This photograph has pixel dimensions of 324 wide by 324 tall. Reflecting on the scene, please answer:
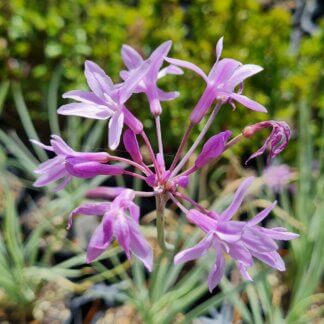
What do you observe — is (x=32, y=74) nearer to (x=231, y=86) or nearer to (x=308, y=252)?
(x=308, y=252)

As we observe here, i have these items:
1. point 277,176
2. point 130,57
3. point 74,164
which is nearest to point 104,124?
point 277,176

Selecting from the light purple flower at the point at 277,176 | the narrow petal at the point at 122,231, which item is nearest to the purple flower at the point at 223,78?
the narrow petal at the point at 122,231

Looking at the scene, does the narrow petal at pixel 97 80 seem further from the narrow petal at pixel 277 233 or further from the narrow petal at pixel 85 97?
the narrow petal at pixel 277 233

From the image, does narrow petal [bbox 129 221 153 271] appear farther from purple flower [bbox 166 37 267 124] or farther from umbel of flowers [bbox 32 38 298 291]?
purple flower [bbox 166 37 267 124]

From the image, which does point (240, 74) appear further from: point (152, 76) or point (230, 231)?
point (230, 231)

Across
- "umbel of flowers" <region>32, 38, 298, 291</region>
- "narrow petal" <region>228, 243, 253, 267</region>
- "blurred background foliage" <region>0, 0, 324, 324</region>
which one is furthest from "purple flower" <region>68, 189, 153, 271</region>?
"blurred background foliage" <region>0, 0, 324, 324</region>

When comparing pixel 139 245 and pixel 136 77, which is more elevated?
pixel 136 77

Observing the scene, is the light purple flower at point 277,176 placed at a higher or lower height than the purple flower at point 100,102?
lower
